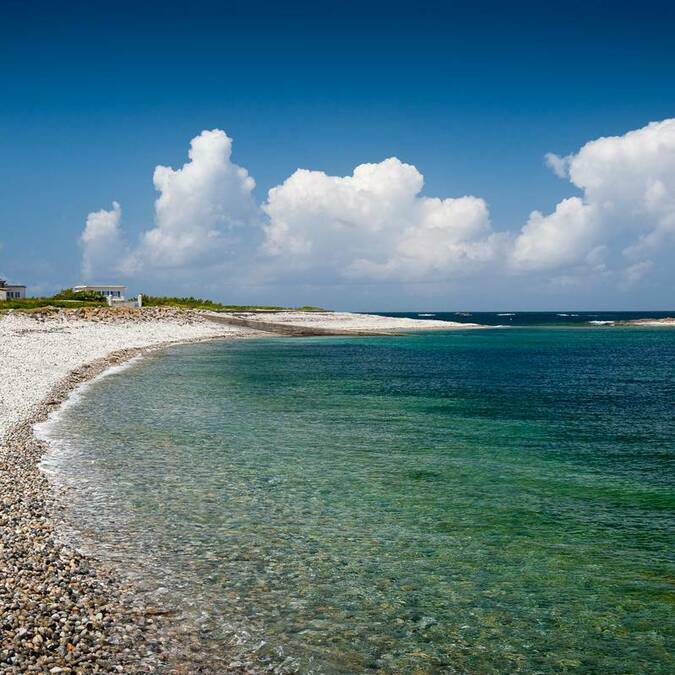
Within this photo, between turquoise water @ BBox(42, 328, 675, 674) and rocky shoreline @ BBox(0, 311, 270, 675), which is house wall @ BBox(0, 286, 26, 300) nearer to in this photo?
turquoise water @ BBox(42, 328, 675, 674)

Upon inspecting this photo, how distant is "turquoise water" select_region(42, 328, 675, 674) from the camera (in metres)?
10.0

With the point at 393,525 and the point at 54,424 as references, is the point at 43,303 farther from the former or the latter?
the point at 393,525

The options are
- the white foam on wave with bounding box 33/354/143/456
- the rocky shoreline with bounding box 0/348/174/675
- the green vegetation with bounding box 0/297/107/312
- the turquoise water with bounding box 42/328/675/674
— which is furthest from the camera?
the green vegetation with bounding box 0/297/107/312

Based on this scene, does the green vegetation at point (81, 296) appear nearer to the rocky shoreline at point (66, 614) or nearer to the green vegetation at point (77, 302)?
the green vegetation at point (77, 302)

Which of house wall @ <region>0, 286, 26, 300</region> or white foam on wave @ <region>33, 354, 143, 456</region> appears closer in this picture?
white foam on wave @ <region>33, 354, 143, 456</region>

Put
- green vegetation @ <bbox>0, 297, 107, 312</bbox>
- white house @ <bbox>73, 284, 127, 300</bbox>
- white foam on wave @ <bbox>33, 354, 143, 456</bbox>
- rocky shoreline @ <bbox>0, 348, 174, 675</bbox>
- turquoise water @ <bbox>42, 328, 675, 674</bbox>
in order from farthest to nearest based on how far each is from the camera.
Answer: white house @ <bbox>73, 284, 127, 300</bbox> < green vegetation @ <bbox>0, 297, 107, 312</bbox> < white foam on wave @ <bbox>33, 354, 143, 456</bbox> < turquoise water @ <bbox>42, 328, 675, 674</bbox> < rocky shoreline @ <bbox>0, 348, 174, 675</bbox>

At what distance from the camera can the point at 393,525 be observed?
49.6 ft

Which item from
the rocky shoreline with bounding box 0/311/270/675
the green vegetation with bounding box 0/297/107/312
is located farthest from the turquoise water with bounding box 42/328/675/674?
the green vegetation with bounding box 0/297/107/312

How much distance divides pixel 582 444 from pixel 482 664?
17.1 meters

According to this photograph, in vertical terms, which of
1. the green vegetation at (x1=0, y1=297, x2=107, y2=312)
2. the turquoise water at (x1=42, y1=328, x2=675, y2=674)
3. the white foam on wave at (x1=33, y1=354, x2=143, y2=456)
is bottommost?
the turquoise water at (x1=42, y1=328, x2=675, y2=674)

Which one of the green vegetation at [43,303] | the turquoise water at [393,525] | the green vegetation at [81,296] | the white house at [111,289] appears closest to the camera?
the turquoise water at [393,525]

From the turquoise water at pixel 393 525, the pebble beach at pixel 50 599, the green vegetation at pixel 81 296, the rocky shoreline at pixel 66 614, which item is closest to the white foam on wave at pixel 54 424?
the pebble beach at pixel 50 599

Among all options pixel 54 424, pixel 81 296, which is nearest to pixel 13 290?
pixel 81 296

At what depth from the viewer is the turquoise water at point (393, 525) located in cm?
1001
